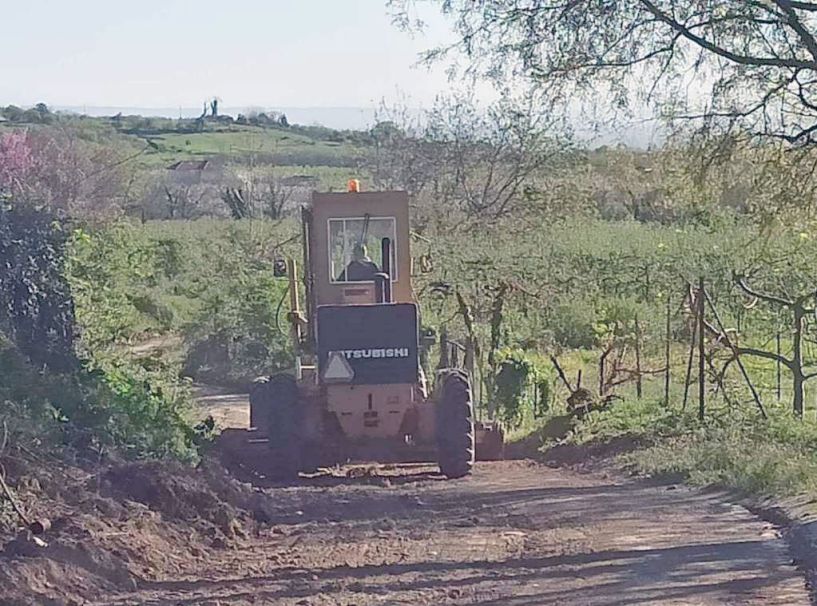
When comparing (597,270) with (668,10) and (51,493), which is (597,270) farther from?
(51,493)

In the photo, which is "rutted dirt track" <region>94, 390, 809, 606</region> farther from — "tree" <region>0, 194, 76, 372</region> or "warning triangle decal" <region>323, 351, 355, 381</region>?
"tree" <region>0, 194, 76, 372</region>

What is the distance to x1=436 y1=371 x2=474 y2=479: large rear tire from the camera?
12984mm

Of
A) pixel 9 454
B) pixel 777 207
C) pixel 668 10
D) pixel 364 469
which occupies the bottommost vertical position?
pixel 364 469

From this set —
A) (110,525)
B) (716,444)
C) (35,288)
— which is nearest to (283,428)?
(35,288)

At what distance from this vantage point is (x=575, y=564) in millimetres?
8586

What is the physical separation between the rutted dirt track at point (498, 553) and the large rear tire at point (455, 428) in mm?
624

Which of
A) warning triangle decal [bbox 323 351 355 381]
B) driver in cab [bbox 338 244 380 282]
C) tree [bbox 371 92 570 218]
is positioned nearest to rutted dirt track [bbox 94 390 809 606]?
warning triangle decal [bbox 323 351 355 381]

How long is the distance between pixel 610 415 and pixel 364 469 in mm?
3716

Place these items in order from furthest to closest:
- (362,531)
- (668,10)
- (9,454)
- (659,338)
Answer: (659,338) → (668,10) → (362,531) → (9,454)

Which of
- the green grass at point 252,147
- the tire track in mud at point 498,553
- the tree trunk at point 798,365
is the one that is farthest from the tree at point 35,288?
the green grass at point 252,147

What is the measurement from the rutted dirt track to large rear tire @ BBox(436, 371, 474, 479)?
2.05ft

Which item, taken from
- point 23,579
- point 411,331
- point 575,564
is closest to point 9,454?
point 23,579

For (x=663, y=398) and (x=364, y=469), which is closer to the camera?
(x=364, y=469)

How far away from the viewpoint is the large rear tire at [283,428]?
42.9 ft
